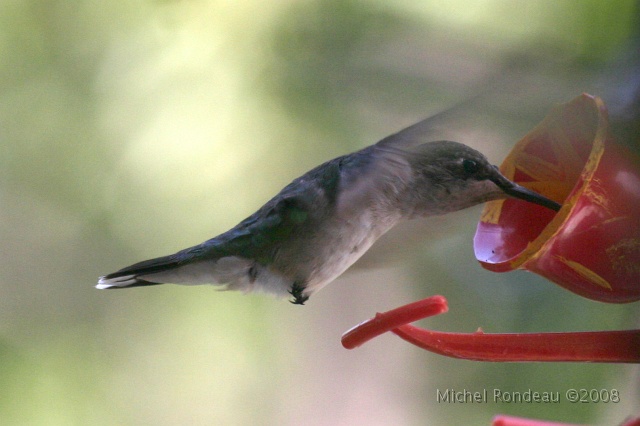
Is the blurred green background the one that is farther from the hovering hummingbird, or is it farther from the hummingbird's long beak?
the hummingbird's long beak

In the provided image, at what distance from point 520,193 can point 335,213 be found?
0.37 m

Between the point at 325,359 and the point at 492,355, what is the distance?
1865 millimetres

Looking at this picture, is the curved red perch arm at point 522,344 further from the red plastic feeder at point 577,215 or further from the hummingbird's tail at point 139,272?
the hummingbird's tail at point 139,272

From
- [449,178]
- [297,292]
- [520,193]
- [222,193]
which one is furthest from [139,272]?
[222,193]

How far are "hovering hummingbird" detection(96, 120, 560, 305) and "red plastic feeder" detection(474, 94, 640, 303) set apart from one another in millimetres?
78

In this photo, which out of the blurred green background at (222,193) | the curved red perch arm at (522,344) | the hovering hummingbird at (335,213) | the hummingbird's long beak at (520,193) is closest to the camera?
the curved red perch arm at (522,344)

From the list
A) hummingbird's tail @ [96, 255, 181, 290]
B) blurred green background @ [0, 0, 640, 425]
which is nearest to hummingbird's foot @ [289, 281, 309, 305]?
hummingbird's tail @ [96, 255, 181, 290]

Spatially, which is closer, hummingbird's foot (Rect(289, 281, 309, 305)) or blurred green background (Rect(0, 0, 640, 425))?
hummingbird's foot (Rect(289, 281, 309, 305))

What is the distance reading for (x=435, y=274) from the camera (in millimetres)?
2689

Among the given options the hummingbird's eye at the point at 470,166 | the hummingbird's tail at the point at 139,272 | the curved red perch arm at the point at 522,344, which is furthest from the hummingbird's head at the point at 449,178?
the hummingbird's tail at the point at 139,272

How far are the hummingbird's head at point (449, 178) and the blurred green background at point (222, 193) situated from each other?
4.47ft

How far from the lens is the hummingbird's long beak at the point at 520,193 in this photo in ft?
3.58

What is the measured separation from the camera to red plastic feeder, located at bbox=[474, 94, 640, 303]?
3.30 ft

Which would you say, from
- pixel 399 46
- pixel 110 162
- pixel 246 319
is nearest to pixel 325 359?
pixel 246 319
